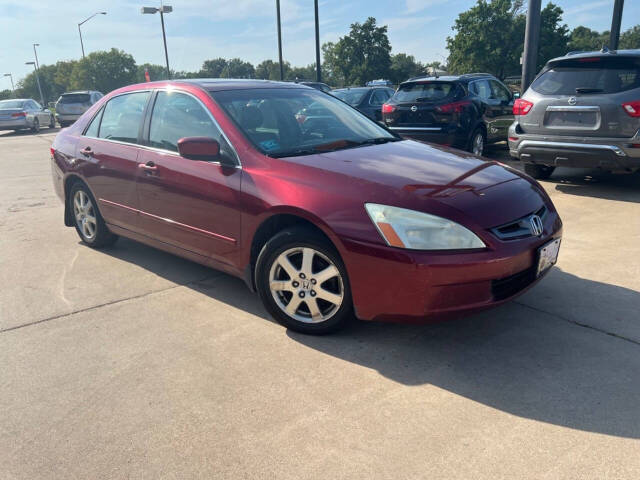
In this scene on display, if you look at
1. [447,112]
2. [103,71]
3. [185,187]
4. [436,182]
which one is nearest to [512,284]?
[436,182]

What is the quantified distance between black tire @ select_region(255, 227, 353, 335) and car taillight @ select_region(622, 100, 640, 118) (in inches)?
184

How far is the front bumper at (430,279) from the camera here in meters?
2.84

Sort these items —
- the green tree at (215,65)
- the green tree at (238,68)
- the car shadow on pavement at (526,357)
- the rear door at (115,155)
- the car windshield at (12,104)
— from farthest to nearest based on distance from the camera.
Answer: the green tree at (215,65) → the green tree at (238,68) → the car windshield at (12,104) → the rear door at (115,155) → the car shadow on pavement at (526,357)

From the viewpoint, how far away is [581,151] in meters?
6.52

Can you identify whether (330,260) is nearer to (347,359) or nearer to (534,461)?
(347,359)

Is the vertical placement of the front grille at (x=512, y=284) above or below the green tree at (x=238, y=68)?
below

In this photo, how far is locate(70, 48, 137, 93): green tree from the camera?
88.6m

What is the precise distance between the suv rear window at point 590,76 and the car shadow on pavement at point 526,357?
348 cm

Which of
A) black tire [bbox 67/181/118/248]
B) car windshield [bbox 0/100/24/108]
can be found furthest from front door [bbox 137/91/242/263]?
car windshield [bbox 0/100/24/108]

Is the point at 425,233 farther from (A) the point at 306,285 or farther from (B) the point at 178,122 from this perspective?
(B) the point at 178,122

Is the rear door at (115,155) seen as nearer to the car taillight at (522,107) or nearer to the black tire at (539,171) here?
the car taillight at (522,107)

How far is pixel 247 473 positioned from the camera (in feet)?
7.34

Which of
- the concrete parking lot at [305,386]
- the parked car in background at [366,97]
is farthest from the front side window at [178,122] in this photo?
the parked car in background at [366,97]

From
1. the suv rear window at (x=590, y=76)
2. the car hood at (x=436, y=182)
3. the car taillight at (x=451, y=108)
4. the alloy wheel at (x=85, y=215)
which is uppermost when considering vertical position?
the suv rear window at (x=590, y=76)
